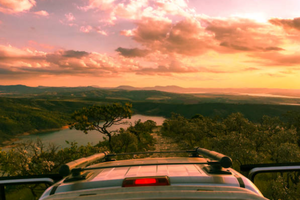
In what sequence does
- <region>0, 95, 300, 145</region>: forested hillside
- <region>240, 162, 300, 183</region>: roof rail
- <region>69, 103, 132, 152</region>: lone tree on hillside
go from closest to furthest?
<region>240, 162, 300, 183</region>: roof rail → <region>69, 103, 132, 152</region>: lone tree on hillside → <region>0, 95, 300, 145</region>: forested hillside

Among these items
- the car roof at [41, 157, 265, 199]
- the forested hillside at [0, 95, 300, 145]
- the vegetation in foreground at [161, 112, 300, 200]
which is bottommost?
the forested hillside at [0, 95, 300, 145]

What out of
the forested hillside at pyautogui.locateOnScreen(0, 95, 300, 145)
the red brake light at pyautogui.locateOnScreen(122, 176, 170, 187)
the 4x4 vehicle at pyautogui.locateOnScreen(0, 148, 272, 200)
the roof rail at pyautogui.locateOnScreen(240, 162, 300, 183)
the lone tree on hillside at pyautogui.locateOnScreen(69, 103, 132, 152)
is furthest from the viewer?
the forested hillside at pyautogui.locateOnScreen(0, 95, 300, 145)

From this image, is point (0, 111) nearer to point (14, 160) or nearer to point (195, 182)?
point (14, 160)

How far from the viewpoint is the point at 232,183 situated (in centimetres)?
220

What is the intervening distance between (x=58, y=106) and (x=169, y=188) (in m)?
177

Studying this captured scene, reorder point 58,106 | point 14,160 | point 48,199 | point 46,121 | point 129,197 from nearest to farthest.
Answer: point 129,197 < point 48,199 < point 14,160 < point 46,121 < point 58,106

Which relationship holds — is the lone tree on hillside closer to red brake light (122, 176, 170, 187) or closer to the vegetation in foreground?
the vegetation in foreground

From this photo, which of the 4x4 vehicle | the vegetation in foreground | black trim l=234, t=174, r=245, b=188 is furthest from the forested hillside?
black trim l=234, t=174, r=245, b=188

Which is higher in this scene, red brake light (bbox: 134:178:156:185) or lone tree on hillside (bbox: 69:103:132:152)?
red brake light (bbox: 134:178:156:185)

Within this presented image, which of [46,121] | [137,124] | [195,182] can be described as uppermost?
[195,182]

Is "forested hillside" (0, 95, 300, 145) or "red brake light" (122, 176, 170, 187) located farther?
"forested hillside" (0, 95, 300, 145)

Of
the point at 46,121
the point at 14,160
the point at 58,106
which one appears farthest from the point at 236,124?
the point at 58,106

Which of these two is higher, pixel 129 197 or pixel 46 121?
pixel 129 197

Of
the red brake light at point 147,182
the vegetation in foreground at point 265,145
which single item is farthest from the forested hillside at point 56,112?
the red brake light at point 147,182
